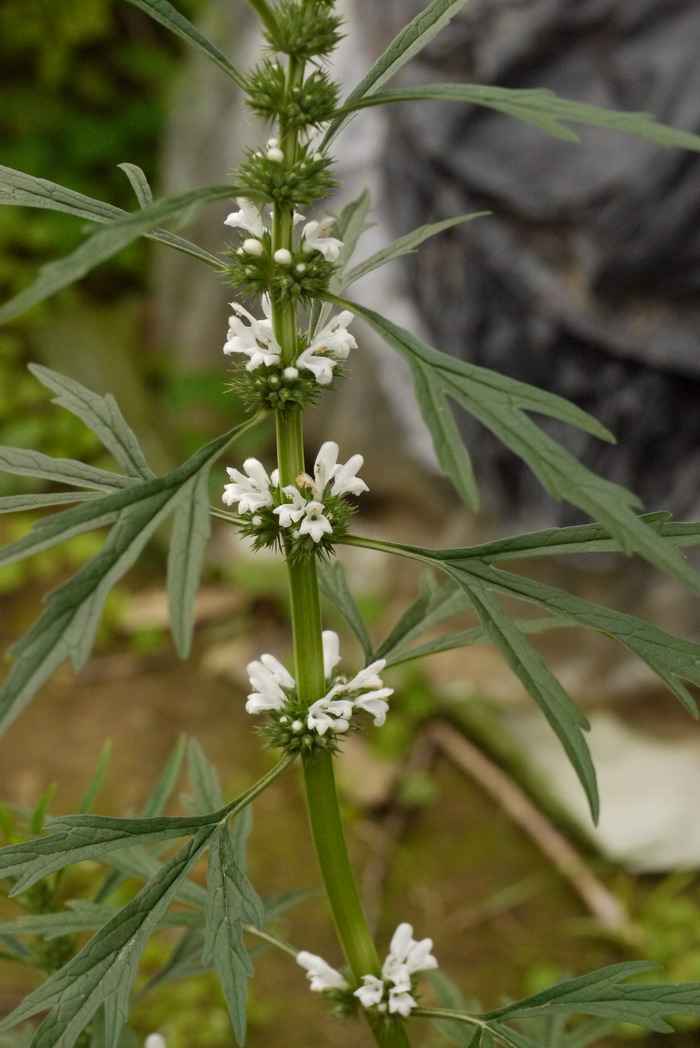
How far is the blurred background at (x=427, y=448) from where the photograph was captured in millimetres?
2568

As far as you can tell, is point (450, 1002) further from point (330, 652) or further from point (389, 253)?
point (389, 253)

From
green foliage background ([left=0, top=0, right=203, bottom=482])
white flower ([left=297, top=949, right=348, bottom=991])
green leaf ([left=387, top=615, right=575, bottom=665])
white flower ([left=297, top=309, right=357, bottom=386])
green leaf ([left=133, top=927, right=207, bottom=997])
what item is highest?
green foliage background ([left=0, top=0, right=203, bottom=482])

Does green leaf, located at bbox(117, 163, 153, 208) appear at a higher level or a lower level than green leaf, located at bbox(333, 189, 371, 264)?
lower

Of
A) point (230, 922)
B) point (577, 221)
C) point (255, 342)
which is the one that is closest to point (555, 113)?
point (255, 342)

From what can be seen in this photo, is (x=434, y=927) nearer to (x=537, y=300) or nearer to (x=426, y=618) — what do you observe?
(x=537, y=300)

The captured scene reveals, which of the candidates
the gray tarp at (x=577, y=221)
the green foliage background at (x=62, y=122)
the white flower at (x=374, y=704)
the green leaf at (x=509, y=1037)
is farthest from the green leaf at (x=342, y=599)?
the green foliage background at (x=62, y=122)

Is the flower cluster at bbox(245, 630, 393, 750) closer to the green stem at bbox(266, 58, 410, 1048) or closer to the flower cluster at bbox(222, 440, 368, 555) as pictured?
the green stem at bbox(266, 58, 410, 1048)

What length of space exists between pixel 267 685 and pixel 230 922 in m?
0.21

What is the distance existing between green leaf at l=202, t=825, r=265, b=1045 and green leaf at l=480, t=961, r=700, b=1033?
266mm

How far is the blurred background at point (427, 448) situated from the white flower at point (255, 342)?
2.03m

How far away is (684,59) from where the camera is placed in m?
2.41

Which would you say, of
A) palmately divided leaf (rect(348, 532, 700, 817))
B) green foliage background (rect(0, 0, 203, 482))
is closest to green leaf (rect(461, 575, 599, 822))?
palmately divided leaf (rect(348, 532, 700, 817))

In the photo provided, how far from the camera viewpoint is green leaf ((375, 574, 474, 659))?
0.98 meters

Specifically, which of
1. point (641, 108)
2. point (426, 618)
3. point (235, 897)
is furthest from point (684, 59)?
point (235, 897)
